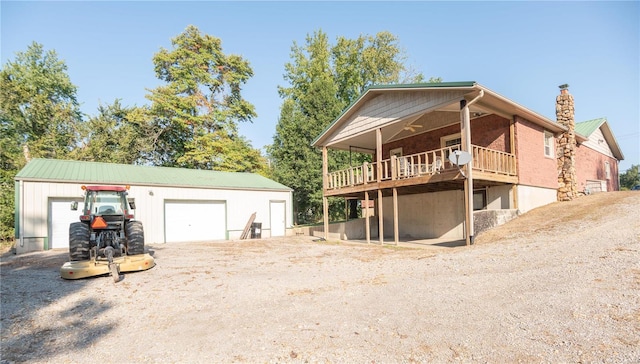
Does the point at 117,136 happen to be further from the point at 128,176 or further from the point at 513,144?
the point at 513,144

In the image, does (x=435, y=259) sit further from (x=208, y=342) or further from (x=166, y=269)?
(x=166, y=269)

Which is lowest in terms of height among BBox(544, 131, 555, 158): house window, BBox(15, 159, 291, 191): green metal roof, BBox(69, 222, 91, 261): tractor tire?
BBox(69, 222, 91, 261): tractor tire

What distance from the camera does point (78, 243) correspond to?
787 centimetres

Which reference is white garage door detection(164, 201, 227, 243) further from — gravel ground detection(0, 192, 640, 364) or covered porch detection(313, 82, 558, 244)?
gravel ground detection(0, 192, 640, 364)

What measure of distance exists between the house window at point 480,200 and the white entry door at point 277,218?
1182 centimetres

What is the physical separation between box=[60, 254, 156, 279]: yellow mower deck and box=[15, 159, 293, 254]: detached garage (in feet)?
29.4

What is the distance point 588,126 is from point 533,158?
1023 cm

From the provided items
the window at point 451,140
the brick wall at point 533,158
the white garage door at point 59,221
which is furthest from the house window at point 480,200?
the white garage door at point 59,221

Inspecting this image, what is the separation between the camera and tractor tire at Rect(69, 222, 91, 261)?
784cm

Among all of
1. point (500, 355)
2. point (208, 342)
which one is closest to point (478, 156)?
point (500, 355)

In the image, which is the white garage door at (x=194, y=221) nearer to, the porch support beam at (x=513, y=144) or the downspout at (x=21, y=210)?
the downspout at (x=21, y=210)

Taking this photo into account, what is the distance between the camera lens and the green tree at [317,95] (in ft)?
96.5

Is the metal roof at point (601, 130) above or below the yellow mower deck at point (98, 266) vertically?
above

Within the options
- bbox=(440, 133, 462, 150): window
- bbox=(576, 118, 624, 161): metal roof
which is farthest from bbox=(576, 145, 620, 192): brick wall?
bbox=(440, 133, 462, 150): window
